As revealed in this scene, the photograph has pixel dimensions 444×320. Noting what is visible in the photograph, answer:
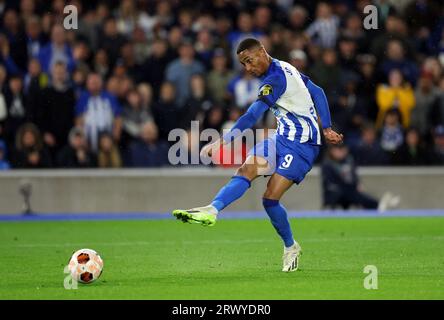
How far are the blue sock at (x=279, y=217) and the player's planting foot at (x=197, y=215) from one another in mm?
783

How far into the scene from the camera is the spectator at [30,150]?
60.0ft

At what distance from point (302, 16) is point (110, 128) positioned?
4669 millimetres

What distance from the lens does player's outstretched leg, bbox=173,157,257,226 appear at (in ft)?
31.8

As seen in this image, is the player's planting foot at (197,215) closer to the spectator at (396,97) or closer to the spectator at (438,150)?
the spectator at (396,97)

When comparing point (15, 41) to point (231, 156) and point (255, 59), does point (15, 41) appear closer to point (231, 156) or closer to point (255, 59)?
point (231, 156)

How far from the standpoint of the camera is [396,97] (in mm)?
19688

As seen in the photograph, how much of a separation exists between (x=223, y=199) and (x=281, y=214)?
676mm

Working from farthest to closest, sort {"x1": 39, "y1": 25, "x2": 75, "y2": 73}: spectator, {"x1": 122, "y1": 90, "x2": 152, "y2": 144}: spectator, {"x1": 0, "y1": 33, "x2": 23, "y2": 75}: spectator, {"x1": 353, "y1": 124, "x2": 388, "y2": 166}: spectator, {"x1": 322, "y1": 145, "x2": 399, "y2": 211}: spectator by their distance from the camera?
{"x1": 353, "y1": 124, "x2": 388, "y2": 166}: spectator → {"x1": 0, "y1": 33, "x2": 23, "y2": 75}: spectator → {"x1": 39, "y1": 25, "x2": 75, "y2": 73}: spectator → {"x1": 122, "y1": 90, "x2": 152, "y2": 144}: spectator → {"x1": 322, "y1": 145, "x2": 399, "y2": 211}: spectator

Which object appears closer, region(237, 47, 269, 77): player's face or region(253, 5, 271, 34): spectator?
region(237, 47, 269, 77): player's face

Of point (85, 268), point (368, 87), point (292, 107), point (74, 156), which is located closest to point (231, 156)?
point (74, 156)

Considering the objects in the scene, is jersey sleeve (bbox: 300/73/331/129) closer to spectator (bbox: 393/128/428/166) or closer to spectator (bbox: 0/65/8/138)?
spectator (bbox: 393/128/428/166)

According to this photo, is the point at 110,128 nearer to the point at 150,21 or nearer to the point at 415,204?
the point at 150,21

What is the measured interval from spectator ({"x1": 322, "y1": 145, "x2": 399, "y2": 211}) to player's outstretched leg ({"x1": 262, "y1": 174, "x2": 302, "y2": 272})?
7.79 m

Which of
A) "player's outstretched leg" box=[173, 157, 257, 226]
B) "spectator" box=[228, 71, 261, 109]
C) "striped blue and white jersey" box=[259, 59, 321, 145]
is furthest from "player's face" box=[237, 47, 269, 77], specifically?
"spectator" box=[228, 71, 261, 109]
